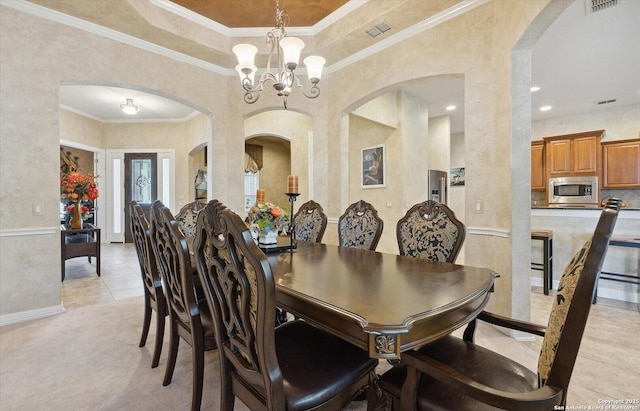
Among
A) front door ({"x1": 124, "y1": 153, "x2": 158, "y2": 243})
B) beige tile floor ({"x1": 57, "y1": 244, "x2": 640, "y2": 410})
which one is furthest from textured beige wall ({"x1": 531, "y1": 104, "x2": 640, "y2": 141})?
front door ({"x1": 124, "y1": 153, "x2": 158, "y2": 243})

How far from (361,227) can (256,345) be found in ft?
5.67

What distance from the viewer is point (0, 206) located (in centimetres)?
281

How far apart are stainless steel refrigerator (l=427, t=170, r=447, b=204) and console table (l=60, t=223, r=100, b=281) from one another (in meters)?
5.75

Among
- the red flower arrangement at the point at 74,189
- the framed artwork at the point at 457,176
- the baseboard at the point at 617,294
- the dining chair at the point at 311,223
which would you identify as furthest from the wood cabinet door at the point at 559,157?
the red flower arrangement at the point at 74,189

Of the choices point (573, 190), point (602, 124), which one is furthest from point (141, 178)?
point (602, 124)

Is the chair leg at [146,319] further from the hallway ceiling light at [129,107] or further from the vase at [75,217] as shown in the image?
the hallway ceiling light at [129,107]

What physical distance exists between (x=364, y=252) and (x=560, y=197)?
628cm

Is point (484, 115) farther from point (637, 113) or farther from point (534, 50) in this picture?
point (637, 113)

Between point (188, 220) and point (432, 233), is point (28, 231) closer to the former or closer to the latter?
point (188, 220)

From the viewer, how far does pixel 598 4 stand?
2717 mm

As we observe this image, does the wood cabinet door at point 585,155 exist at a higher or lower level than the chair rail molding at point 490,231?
higher

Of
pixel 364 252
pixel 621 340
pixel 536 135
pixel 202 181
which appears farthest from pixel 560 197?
pixel 202 181

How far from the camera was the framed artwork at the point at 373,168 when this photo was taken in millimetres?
5656

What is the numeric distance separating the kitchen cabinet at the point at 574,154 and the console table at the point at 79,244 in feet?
28.0
